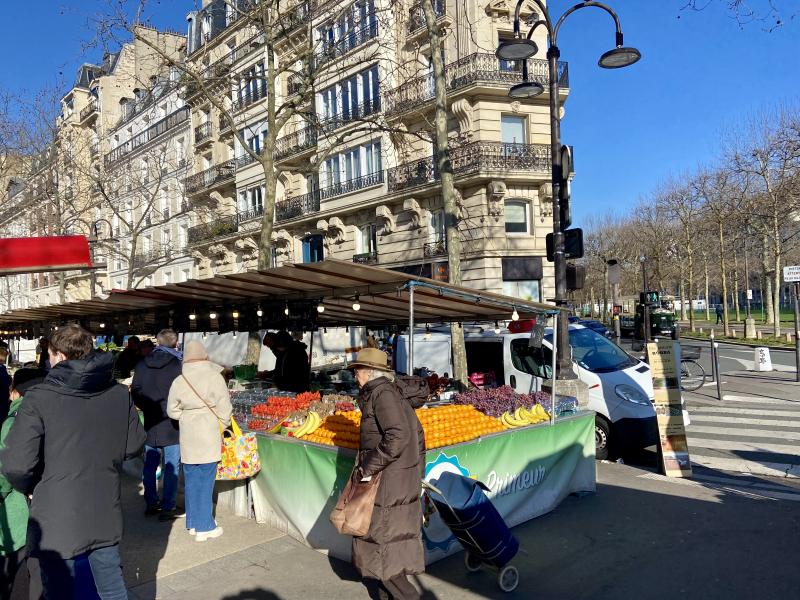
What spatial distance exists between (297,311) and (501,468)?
4.01m

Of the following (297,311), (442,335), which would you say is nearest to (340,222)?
(442,335)

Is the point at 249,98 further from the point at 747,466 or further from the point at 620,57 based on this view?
the point at 747,466

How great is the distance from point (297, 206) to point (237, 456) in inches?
1110

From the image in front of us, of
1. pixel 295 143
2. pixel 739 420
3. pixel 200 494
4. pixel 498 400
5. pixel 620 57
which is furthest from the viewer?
pixel 295 143

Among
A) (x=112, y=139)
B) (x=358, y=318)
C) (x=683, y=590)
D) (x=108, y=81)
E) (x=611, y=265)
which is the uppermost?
(x=108, y=81)

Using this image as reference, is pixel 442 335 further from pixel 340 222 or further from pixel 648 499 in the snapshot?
pixel 340 222

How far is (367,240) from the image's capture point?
30.3 m

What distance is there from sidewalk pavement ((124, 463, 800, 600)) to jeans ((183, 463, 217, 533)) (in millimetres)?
176

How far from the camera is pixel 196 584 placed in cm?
471

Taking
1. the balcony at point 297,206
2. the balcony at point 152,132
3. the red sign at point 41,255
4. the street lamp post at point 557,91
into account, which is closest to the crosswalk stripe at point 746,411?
the street lamp post at point 557,91

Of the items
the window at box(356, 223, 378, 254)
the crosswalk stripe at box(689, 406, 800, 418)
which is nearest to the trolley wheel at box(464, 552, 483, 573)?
the crosswalk stripe at box(689, 406, 800, 418)

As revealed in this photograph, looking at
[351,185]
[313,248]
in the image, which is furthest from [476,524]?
[313,248]

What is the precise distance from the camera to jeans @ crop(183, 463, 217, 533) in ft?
18.2

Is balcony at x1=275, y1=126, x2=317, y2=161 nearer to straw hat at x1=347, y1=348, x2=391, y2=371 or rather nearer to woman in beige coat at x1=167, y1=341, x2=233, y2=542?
woman in beige coat at x1=167, y1=341, x2=233, y2=542
